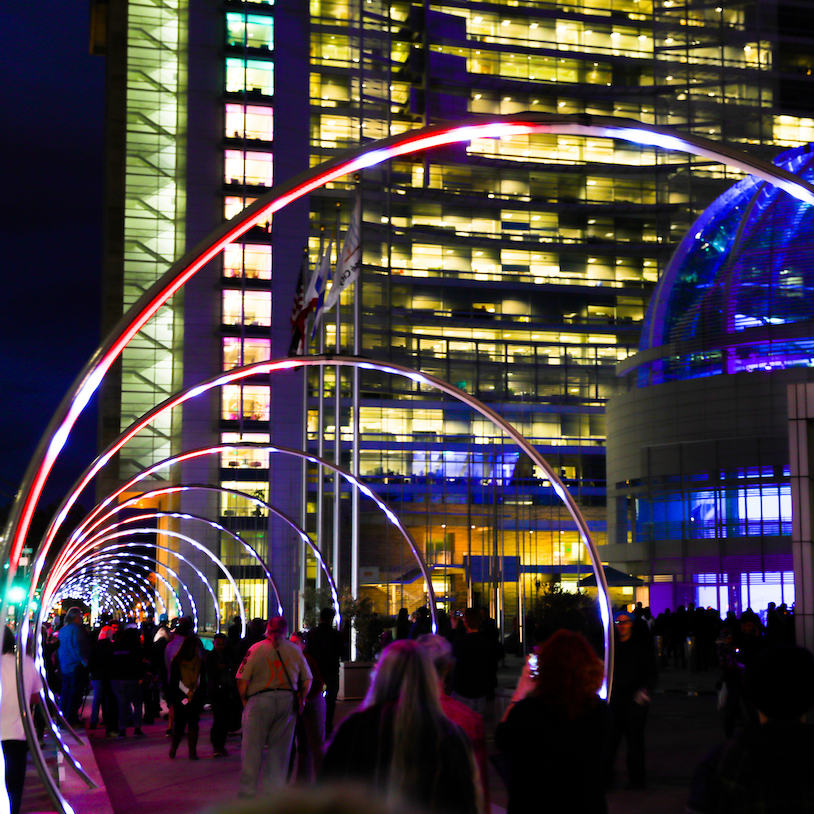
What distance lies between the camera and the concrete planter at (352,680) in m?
24.9

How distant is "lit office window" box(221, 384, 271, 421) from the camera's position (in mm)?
75688

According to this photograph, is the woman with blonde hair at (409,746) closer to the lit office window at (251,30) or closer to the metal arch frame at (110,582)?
the metal arch frame at (110,582)

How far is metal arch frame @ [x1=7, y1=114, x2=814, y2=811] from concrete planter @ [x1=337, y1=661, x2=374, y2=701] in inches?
681

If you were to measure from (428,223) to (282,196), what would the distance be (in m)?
70.9

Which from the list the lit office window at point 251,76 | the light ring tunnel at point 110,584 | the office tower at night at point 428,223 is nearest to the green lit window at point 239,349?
the office tower at night at point 428,223

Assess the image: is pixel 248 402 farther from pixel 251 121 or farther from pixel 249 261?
pixel 251 121

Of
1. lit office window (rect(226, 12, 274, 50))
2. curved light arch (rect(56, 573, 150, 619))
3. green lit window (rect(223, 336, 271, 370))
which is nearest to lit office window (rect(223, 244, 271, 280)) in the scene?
green lit window (rect(223, 336, 271, 370))

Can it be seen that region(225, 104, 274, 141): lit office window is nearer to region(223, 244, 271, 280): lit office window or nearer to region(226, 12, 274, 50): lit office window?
region(226, 12, 274, 50): lit office window

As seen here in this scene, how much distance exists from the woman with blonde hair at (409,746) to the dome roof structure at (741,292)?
131 ft

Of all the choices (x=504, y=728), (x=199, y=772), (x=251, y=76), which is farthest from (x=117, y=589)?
(x=504, y=728)

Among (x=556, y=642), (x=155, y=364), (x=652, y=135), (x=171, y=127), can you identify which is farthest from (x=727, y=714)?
(x=171, y=127)

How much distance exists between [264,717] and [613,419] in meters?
39.3

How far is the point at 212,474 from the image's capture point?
236 feet

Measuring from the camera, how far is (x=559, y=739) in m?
5.11
